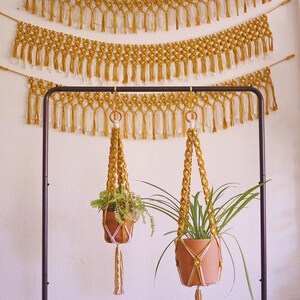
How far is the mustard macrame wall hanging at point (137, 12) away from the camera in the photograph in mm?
2287

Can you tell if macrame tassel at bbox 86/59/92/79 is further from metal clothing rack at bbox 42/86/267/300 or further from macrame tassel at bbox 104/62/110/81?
metal clothing rack at bbox 42/86/267/300

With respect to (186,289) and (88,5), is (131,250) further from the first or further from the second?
(88,5)

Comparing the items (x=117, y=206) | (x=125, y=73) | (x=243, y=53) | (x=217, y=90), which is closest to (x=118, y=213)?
(x=117, y=206)

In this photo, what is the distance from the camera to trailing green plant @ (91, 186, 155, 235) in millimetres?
1780

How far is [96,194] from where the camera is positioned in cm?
222

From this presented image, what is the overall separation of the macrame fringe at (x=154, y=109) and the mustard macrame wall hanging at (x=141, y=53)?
0.10 metres

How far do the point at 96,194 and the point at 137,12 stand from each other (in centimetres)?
86

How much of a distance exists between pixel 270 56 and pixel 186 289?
113cm

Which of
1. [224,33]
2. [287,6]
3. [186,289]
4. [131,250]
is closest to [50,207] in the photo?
[131,250]

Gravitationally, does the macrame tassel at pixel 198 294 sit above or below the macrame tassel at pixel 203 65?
below

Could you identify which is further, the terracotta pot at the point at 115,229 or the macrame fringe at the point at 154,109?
the macrame fringe at the point at 154,109

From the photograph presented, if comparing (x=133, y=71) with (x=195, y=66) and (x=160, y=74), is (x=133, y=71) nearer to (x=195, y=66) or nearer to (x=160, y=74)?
(x=160, y=74)

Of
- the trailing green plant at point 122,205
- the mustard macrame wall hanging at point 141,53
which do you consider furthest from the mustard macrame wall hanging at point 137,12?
the trailing green plant at point 122,205

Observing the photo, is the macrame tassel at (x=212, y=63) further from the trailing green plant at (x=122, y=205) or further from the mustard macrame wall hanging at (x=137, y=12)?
the trailing green plant at (x=122, y=205)
